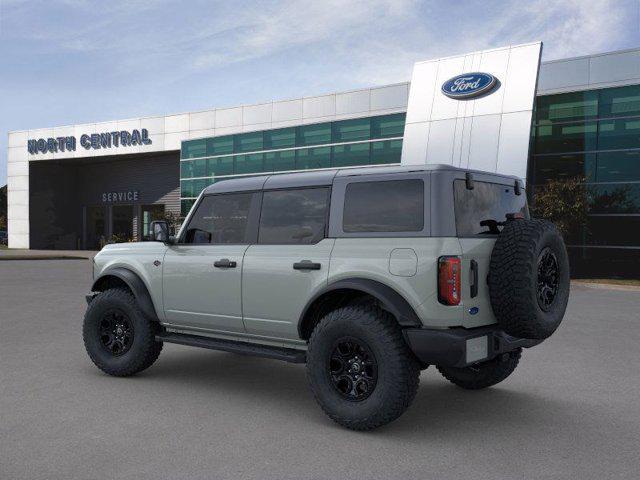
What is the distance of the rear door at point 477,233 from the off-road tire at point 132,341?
10.8 ft

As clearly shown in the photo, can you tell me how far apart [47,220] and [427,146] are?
34559mm

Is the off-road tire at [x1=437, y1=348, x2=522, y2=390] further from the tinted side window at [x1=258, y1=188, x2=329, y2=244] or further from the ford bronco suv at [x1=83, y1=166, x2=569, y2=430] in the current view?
the tinted side window at [x1=258, y1=188, x2=329, y2=244]

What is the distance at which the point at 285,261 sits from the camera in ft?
17.3

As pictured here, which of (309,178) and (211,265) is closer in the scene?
(309,178)

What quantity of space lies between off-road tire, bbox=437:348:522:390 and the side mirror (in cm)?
281

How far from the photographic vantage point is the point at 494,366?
578 cm

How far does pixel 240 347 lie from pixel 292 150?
2878 centimetres

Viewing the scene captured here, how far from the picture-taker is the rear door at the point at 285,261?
16.8ft

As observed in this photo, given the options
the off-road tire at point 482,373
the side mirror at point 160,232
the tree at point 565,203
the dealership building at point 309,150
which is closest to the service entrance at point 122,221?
the dealership building at point 309,150

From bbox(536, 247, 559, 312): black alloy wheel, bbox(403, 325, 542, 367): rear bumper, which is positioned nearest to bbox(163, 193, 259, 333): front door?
bbox(403, 325, 542, 367): rear bumper

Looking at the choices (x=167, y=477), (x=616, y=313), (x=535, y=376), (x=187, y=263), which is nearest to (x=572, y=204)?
(x=616, y=313)

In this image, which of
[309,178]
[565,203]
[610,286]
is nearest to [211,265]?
[309,178]

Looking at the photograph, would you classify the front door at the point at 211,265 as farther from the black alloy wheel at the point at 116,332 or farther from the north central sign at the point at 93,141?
the north central sign at the point at 93,141

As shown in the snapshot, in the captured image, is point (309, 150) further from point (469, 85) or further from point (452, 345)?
point (452, 345)
